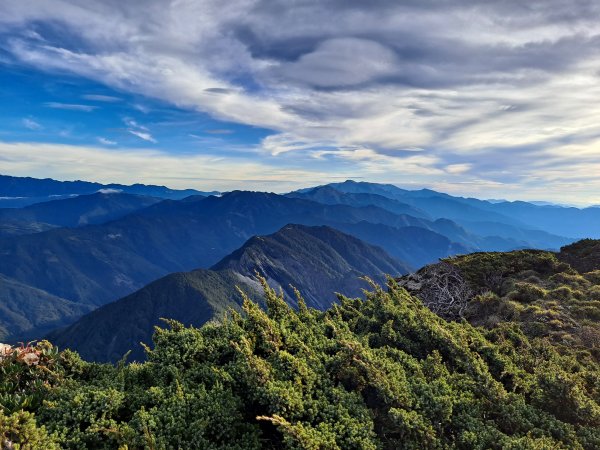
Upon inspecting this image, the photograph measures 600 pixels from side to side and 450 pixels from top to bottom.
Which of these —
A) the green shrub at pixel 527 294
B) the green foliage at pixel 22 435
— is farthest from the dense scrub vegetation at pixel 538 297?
the green foliage at pixel 22 435

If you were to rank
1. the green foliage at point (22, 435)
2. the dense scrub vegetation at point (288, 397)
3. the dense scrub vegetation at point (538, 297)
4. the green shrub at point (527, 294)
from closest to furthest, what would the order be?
the green foliage at point (22, 435) < the dense scrub vegetation at point (288, 397) < the dense scrub vegetation at point (538, 297) < the green shrub at point (527, 294)

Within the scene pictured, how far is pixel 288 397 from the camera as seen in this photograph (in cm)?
751

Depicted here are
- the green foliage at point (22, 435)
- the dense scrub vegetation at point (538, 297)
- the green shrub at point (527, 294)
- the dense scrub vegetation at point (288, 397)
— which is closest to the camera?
the green foliage at point (22, 435)

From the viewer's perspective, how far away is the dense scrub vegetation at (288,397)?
7.14 meters

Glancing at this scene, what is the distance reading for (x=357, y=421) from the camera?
7.71m

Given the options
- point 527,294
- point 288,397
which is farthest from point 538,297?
point 288,397

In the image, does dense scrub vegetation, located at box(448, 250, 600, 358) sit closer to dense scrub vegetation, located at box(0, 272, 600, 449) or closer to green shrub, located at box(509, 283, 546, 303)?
green shrub, located at box(509, 283, 546, 303)

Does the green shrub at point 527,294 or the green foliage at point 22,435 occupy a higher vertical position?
the green foliage at point 22,435

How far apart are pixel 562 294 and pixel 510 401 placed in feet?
46.3

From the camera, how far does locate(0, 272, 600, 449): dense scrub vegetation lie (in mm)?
7137

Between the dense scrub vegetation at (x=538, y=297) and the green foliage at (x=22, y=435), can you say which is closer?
the green foliage at (x=22, y=435)

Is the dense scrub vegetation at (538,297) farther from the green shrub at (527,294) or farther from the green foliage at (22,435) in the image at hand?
the green foliage at (22,435)

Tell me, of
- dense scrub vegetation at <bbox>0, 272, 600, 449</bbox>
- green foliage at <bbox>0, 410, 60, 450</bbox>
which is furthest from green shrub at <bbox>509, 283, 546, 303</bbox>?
green foliage at <bbox>0, 410, 60, 450</bbox>

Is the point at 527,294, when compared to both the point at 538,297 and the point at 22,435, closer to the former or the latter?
the point at 538,297
